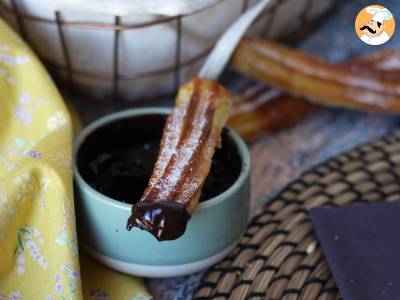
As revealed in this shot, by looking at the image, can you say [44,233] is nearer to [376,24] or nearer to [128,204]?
[128,204]

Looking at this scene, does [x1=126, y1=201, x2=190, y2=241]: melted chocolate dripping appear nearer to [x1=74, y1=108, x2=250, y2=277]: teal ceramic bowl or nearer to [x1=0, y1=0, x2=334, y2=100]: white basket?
[x1=74, y1=108, x2=250, y2=277]: teal ceramic bowl

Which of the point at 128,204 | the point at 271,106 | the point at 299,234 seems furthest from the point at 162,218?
the point at 271,106

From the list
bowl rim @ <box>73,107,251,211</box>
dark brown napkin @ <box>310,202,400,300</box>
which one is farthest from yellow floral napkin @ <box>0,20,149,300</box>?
dark brown napkin @ <box>310,202,400,300</box>

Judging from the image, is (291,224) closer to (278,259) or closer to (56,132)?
(278,259)

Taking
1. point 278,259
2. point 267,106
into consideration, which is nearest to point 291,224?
point 278,259

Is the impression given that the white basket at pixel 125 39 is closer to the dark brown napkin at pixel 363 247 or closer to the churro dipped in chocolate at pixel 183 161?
the churro dipped in chocolate at pixel 183 161

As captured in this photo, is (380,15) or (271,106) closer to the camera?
(380,15)
